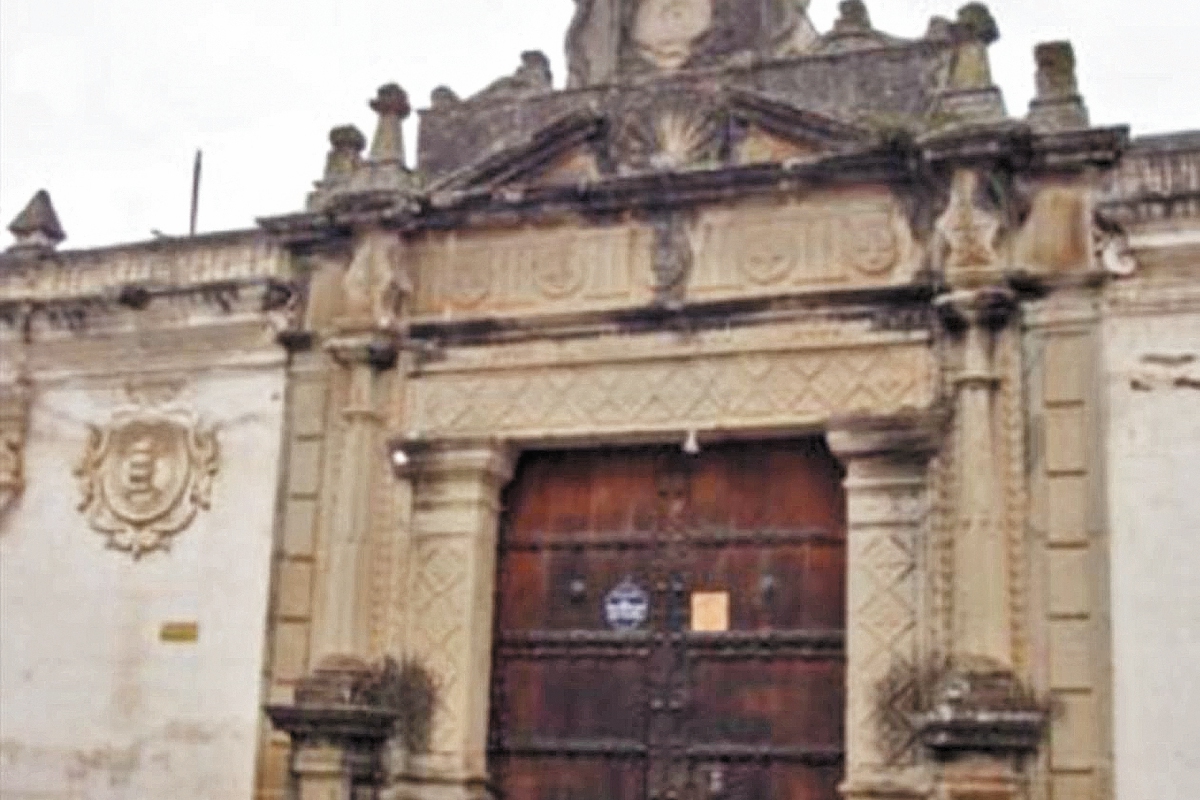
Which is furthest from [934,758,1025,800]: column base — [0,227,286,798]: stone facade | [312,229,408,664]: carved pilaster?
[0,227,286,798]: stone facade

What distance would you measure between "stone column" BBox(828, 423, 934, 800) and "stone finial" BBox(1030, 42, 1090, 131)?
159cm

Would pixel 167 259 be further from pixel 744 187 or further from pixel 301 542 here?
pixel 744 187

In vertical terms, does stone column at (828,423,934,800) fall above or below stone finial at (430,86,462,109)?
below

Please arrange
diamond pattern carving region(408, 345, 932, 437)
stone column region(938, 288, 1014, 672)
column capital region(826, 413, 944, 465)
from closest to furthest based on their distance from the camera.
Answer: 1. stone column region(938, 288, 1014, 672)
2. column capital region(826, 413, 944, 465)
3. diamond pattern carving region(408, 345, 932, 437)

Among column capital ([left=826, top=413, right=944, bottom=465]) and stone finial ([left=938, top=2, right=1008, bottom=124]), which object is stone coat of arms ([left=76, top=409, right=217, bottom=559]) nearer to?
column capital ([left=826, top=413, right=944, bottom=465])

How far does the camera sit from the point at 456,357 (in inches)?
360

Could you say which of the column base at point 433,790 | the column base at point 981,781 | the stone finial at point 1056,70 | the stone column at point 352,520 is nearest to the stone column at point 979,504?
the column base at point 981,781

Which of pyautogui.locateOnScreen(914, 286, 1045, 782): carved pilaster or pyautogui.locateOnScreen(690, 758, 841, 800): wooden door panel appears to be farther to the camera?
pyautogui.locateOnScreen(690, 758, 841, 800): wooden door panel

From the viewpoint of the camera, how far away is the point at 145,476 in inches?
384

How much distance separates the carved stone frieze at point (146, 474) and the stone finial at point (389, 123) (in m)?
1.87

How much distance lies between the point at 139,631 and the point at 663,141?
Result: 4.02m

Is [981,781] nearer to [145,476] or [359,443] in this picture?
[359,443]

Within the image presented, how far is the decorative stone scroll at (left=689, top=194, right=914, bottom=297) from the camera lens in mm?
8391

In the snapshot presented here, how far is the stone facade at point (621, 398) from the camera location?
7750mm
